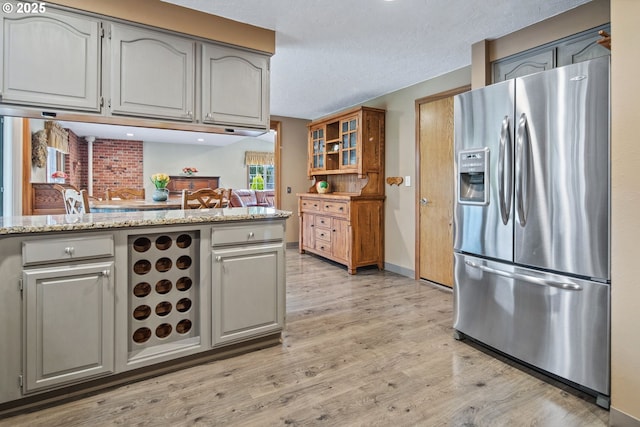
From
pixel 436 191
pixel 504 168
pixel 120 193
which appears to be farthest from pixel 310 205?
pixel 504 168

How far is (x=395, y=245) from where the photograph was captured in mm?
4699

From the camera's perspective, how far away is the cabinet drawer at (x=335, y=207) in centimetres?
468

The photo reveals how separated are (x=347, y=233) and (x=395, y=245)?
66cm

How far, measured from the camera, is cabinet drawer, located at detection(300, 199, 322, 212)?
5.37 m

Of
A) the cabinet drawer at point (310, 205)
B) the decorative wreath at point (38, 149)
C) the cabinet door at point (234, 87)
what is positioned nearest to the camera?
the cabinet door at point (234, 87)

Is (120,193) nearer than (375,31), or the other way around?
(375,31)

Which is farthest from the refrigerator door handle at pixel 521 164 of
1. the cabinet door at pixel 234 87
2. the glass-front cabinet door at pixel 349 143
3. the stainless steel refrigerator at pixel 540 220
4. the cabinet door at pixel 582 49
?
the glass-front cabinet door at pixel 349 143

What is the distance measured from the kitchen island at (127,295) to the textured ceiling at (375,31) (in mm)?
1510

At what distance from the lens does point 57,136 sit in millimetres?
6508

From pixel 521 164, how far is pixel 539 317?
0.90 metres

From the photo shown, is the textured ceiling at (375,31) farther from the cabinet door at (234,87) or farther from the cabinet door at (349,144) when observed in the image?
the cabinet door at (349,144)

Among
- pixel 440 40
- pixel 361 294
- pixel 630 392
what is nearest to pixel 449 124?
pixel 440 40

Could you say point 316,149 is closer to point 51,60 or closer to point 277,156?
point 277,156

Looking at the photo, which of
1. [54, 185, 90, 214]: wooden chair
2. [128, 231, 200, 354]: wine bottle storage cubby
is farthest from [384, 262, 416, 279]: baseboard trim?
[54, 185, 90, 214]: wooden chair
